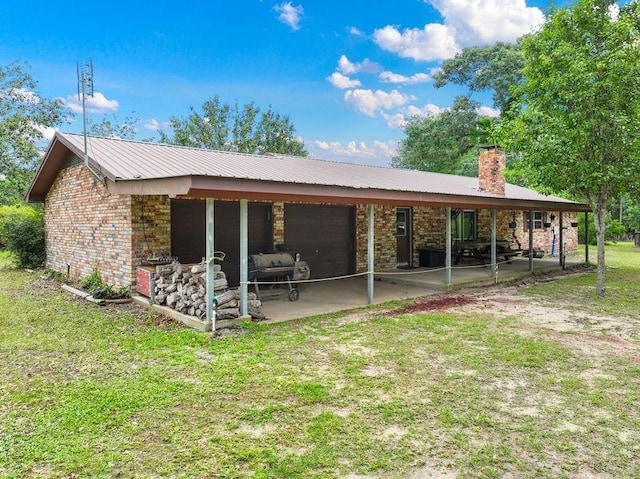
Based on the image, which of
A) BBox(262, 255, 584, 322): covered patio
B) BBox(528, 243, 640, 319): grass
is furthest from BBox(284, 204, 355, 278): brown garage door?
BBox(528, 243, 640, 319): grass

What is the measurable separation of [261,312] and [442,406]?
4.15 meters

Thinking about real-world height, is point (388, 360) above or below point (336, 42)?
below

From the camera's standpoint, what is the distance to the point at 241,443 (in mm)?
3285

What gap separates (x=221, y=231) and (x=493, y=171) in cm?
857

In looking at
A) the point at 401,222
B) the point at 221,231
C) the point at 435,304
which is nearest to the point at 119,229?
the point at 221,231

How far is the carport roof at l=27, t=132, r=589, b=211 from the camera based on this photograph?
239 inches

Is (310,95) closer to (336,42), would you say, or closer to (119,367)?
(336,42)

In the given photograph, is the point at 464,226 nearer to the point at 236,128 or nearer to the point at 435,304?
the point at 435,304

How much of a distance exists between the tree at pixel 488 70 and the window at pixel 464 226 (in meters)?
14.2

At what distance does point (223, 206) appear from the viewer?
9625 mm

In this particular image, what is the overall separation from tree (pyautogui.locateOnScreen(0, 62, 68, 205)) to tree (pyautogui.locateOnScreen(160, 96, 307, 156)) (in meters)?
11.0

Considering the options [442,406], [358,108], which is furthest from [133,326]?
[358,108]

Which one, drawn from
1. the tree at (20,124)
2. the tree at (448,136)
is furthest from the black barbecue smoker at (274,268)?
the tree at (448,136)

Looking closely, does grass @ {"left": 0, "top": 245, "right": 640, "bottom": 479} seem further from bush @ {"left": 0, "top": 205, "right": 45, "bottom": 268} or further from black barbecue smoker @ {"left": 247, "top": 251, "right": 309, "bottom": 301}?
bush @ {"left": 0, "top": 205, "right": 45, "bottom": 268}
